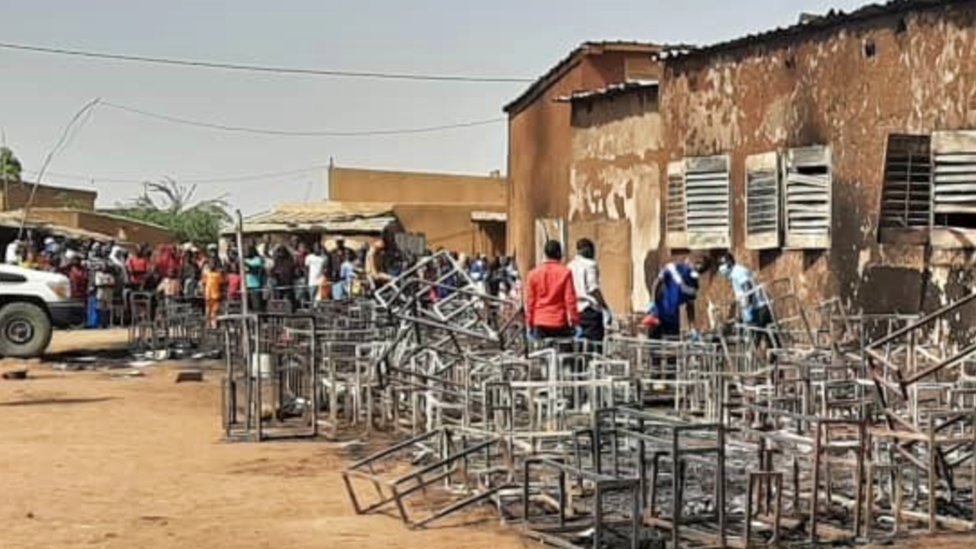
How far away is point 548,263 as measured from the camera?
13336 mm

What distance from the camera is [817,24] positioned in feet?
55.9

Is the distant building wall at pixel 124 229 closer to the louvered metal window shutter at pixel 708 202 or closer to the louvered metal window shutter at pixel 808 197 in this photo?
the louvered metal window shutter at pixel 708 202

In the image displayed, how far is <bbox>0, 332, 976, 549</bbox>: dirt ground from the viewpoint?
8875 mm

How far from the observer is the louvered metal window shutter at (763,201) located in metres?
17.8

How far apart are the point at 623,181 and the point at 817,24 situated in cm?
575

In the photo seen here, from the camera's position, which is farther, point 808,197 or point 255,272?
point 255,272

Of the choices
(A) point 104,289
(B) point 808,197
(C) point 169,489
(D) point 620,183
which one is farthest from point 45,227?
(C) point 169,489

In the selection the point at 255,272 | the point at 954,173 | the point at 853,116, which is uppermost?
the point at 853,116

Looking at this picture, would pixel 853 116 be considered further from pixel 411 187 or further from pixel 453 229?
pixel 411 187

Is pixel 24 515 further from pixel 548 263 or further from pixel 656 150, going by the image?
pixel 656 150

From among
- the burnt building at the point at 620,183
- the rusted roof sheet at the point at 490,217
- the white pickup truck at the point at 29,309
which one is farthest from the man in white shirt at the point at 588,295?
the rusted roof sheet at the point at 490,217

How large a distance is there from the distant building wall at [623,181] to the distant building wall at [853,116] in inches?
75.5

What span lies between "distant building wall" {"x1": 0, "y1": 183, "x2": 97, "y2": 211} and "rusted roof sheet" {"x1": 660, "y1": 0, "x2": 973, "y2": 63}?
29.6 metres

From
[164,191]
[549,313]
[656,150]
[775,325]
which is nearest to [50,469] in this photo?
[549,313]
